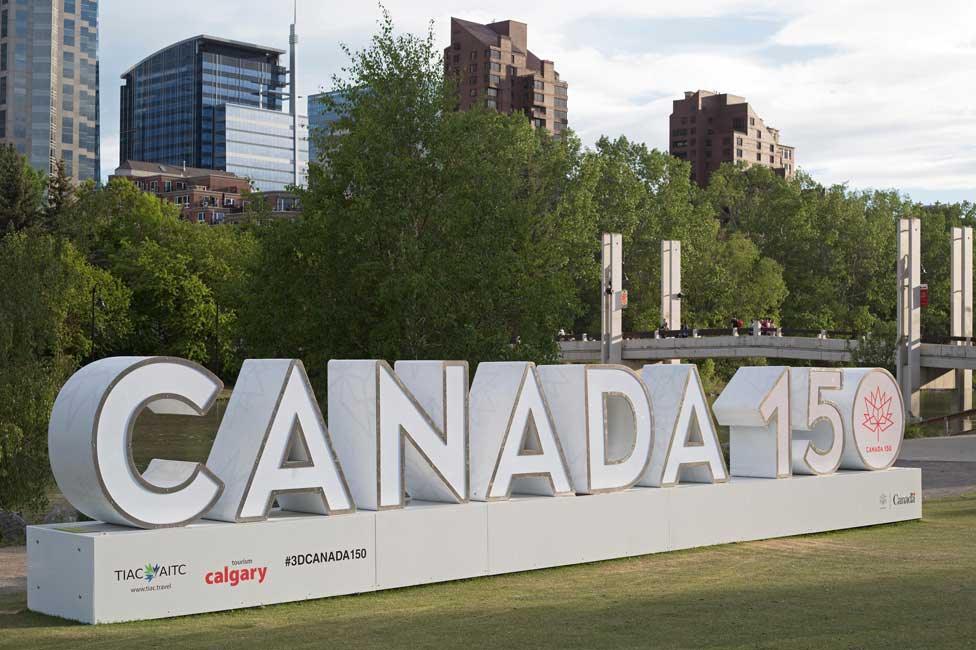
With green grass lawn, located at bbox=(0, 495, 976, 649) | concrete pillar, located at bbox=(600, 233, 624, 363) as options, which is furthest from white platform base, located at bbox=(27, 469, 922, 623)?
concrete pillar, located at bbox=(600, 233, 624, 363)

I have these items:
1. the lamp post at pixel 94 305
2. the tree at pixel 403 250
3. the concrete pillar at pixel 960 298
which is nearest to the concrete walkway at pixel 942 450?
the tree at pixel 403 250

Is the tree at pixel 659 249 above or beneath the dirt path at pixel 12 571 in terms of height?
above

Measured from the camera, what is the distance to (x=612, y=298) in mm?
76250

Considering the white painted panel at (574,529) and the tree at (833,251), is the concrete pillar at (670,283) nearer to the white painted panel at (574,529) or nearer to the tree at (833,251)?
the tree at (833,251)

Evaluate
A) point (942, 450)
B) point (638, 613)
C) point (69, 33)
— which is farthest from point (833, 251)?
point (69, 33)

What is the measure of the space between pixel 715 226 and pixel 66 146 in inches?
3957

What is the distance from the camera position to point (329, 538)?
1316 centimetres

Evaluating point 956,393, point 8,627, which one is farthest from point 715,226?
point 8,627

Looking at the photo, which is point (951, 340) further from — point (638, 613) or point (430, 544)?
point (638, 613)

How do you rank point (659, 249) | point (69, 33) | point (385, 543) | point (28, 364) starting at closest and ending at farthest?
point (385, 543) < point (28, 364) < point (659, 249) < point (69, 33)

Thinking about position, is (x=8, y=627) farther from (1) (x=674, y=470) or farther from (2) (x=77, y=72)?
(2) (x=77, y=72)

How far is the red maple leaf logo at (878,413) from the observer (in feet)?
63.6

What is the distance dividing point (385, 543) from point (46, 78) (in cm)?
16067

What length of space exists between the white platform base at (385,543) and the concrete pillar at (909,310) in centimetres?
4823
